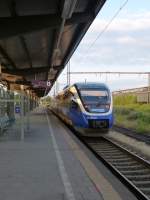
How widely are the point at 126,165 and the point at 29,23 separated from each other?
11.9 metres

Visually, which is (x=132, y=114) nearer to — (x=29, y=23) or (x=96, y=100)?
(x=29, y=23)

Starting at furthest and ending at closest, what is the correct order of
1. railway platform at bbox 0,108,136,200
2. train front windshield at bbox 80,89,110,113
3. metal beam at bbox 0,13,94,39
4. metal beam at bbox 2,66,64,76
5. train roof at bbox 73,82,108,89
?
metal beam at bbox 2,66,64,76 → metal beam at bbox 0,13,94,39 → train roof at bbox 73,82,108,89 → train front windshield at bbox 80,89,110,113 → railway platform at bbox 0,108,136,200

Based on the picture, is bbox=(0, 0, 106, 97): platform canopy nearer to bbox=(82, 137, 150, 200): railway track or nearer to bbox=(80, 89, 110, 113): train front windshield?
bbox=(80, 89, 110, 113): train front windshield

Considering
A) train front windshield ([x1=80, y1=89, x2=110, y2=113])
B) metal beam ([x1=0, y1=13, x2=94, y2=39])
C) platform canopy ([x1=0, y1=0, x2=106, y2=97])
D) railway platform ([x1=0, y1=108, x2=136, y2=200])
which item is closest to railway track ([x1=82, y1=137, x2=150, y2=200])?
railway platform ([x1=0, y1=108, x2=136, y2=200])

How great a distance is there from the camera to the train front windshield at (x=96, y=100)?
23216mm

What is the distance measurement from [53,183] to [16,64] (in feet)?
126

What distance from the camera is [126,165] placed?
15.6 meters

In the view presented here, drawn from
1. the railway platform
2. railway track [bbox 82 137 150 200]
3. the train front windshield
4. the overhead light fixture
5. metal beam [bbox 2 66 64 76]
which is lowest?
railway track [bbox 82 137 150 200]

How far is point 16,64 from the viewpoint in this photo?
4741cm

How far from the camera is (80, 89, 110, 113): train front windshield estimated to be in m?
23.2

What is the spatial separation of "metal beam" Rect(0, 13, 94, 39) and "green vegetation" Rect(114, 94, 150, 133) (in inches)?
329

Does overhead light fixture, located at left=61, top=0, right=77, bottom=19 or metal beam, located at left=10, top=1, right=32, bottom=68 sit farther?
metal beam, located at left=10, top=1, right=32, bottom=68

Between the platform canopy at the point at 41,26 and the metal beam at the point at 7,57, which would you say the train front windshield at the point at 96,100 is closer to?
the platform canopy at the point at 41,26

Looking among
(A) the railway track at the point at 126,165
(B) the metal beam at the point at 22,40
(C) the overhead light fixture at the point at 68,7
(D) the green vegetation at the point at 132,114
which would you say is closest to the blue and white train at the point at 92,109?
(A) the railway track at the point at 126,165
